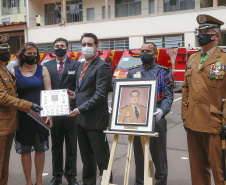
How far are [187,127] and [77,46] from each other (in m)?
24.5

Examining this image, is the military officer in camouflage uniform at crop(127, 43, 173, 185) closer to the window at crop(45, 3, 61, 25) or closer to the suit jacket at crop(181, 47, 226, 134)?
the suit jacket at crop(181, 47, 226, 134)

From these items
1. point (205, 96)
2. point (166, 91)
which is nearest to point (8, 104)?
point (166, 91)

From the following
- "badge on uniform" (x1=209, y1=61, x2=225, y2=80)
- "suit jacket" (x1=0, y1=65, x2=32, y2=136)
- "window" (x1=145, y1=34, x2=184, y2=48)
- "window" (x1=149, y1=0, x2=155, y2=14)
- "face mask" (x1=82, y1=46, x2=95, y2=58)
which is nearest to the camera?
"badge on uniform" (x1=209, y1=61, x2=225, y2=80)

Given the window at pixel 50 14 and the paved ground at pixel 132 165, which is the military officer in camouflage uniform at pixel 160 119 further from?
the window at pixel 50 14

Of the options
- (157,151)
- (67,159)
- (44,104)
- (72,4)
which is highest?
(72,4)

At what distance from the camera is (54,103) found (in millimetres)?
4008

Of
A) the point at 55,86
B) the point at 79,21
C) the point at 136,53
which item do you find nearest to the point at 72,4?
the point at 79,21

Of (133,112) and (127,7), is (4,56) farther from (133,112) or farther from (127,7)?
(127,7)

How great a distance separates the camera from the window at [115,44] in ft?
82.9

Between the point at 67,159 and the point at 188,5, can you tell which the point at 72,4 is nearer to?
the point at 188,5

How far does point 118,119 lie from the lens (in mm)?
3357

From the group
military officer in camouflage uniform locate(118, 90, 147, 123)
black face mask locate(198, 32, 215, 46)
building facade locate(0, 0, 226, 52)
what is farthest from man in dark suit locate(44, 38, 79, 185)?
building facade locate(0, 0, 226, 52)

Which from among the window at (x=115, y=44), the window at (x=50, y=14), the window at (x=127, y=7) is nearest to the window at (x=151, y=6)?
the window at (x=127, y=7)

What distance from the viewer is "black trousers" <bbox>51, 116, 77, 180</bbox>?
459 cm
